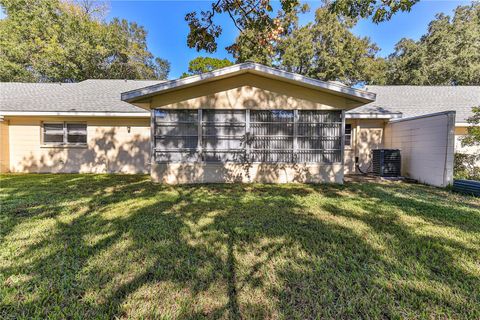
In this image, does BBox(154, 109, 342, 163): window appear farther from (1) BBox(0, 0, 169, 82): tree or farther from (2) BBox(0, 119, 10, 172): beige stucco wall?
(1) BBox(0, 0, 169, 82): tree

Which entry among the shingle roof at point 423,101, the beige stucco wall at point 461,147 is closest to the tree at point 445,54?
the shingle roof at point 423,101

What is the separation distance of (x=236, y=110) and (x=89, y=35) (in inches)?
778

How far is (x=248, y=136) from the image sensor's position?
7.67m

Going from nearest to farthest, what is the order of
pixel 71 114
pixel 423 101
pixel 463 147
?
pixel 463 147 < pixel 71 114 < pixel 423 101

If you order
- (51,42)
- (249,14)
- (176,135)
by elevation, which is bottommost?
(176,135)

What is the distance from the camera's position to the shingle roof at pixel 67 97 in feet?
31.5

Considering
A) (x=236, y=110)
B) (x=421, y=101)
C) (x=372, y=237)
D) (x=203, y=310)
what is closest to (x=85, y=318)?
(x=203, y=310)

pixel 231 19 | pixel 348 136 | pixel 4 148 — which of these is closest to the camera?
pixel 231 19

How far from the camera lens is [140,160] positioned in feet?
33.2

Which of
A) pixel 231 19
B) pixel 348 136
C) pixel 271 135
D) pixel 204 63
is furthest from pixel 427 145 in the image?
pixel 204 63

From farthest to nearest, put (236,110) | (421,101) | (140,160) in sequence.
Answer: (421,101) < (140,160) < (236,110)

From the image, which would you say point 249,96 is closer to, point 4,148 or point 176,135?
point 176,135

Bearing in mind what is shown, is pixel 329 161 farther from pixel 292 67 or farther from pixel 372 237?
pixel 292 67

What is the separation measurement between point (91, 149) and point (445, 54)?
96.3ft
